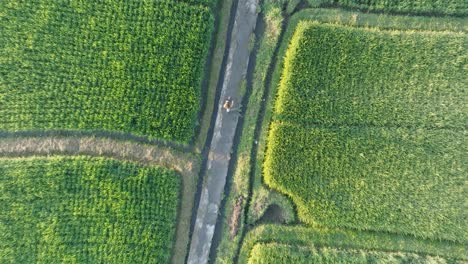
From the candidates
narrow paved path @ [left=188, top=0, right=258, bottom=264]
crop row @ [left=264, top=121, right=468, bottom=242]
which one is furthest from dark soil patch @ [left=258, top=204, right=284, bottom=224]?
narrow paved path @ [left=188, top=0, right=258, bottom=264]

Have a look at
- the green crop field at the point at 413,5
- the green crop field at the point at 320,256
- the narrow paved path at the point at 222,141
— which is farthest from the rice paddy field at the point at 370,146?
the narrow paved path at the point at 222,141

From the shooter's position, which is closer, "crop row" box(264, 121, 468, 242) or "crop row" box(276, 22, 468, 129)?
"crop row" box(264, 121, 468, 242)

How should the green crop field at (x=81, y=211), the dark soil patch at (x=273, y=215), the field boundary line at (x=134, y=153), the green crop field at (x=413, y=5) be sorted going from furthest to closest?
the green crop field at (x=413, y=5) → the dark soil patch at (x=273, y=215) → the field boundary line at (x=134, y=153) → the green crop field at (x=81, y=211)

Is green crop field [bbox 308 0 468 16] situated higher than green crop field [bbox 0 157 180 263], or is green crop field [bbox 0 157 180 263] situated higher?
green crop field [bbox 308 0 468 16]

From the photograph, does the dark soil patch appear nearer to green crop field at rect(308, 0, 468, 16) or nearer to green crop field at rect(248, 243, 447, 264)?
green crop field at rect(248, 243, 447, 264)

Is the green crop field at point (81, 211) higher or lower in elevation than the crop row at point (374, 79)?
lower

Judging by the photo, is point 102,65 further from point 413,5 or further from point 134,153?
point 413,5

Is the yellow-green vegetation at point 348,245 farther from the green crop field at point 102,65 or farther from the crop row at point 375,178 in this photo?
the green crop field at point 102,65
